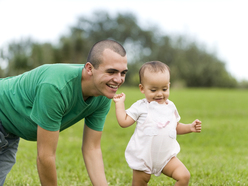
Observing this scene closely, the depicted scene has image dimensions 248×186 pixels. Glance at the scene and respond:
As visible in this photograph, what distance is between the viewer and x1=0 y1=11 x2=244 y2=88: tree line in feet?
145

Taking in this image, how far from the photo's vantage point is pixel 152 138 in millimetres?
3268

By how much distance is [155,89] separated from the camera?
10.9 ft

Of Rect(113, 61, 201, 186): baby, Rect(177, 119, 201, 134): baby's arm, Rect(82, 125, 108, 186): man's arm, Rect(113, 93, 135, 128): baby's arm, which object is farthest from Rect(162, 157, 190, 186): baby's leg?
Rect(82, 125, 108, 186): man's arm

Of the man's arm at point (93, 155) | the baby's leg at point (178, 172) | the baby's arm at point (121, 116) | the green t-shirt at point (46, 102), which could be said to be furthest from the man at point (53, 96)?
the baby's leg at point (178, 172)

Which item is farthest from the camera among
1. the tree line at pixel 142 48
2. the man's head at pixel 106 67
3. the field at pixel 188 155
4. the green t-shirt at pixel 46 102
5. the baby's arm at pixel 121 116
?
the tree line at pixel 142 48

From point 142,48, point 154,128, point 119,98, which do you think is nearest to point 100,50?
point 119,98

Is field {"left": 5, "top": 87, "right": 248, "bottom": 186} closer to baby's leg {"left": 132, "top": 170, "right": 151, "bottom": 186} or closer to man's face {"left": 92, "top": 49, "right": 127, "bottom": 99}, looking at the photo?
baby's leg {"left": 132, "top": 170, "right": 151, "bottom": 186}

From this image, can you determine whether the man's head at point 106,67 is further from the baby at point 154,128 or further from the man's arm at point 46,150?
the man's arm at point 46,150

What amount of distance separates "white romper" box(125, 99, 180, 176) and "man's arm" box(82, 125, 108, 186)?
2.28ft

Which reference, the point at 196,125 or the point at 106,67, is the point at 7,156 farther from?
the point at 196,125

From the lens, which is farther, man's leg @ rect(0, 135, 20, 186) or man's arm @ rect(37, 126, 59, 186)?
man's leg @ rect(0, 135, 20, 186)

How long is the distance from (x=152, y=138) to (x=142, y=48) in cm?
5943

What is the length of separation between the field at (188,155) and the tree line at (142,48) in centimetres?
2897

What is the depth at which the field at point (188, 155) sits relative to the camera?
470 centimetres
